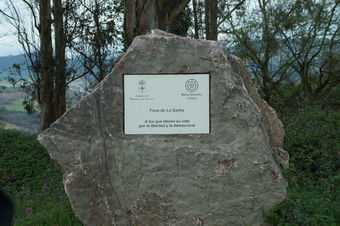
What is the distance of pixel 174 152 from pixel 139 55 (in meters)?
1.12

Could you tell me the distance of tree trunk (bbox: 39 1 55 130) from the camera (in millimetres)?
14258

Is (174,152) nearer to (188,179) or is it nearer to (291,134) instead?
(188,179)

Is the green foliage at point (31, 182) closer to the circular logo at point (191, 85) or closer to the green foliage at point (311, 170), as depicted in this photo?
the circular logo at point (191, 85)

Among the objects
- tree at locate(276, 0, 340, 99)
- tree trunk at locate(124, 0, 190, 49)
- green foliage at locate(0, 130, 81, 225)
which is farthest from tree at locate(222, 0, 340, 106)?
Answer: green foliage at locate(0, 130, 81, 225)

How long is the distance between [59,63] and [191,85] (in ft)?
32.1

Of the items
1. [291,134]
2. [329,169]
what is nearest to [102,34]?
[291,134]

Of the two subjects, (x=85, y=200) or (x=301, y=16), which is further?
(x=301, y=16)

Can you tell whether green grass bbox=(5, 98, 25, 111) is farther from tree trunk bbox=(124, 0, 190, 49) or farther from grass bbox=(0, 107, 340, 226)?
tree trunk bbox=(124, 0, 190, 49)

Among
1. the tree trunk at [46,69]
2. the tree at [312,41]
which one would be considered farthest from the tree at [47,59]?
the tree at [312,41]

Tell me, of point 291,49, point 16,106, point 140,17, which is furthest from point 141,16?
point 16,106

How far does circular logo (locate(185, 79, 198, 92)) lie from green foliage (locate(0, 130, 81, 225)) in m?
2.07

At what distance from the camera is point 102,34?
15.6 meters

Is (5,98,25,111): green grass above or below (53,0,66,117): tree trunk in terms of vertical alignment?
below

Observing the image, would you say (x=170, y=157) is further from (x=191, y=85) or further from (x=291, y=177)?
(x=291, y=177)
